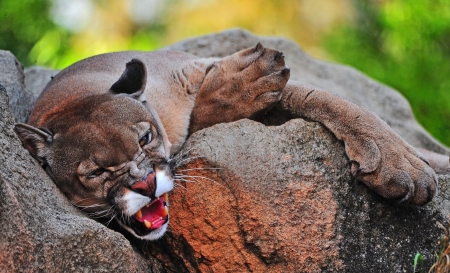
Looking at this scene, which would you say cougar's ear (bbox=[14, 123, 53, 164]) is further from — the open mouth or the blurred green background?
the blurred green background

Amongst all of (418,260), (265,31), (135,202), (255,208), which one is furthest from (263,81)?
(265,31)

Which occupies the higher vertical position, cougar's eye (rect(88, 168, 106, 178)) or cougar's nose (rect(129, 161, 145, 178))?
cougar's nose (rect(129, 161, 145, 178))

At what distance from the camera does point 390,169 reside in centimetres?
370

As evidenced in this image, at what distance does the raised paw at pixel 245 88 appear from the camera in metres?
4.20

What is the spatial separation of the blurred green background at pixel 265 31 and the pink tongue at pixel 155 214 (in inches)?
221

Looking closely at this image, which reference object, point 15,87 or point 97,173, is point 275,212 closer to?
point 97,173

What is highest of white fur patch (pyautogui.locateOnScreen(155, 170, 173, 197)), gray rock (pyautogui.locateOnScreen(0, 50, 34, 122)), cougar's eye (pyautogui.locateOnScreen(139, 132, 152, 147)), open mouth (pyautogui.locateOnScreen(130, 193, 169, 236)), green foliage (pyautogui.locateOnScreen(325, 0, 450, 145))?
cougar's eye (pyautogui.locateOnScreen(139, 132, 152, 147))

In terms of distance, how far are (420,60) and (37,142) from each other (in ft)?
24.0

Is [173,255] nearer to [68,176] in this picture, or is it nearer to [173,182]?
[173,182]

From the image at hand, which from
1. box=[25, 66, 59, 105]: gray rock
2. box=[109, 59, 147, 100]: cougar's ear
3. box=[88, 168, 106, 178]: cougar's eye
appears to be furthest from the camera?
box=[25, 66, 59, 105]: gray rock

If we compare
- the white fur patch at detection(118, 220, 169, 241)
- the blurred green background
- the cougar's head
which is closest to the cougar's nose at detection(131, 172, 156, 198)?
the cougar's head

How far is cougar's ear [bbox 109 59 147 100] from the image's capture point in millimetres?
4094

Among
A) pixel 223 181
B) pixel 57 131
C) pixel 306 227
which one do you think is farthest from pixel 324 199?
pixel 57 131

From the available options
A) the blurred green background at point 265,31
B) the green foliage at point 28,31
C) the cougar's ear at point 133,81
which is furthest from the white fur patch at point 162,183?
the green foliage at point 28,31
